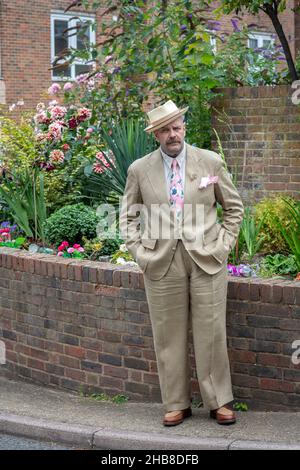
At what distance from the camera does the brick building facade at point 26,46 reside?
2359 cm

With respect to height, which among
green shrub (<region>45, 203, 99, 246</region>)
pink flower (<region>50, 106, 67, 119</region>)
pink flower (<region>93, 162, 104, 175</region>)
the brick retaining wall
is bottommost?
the brick retaining wall

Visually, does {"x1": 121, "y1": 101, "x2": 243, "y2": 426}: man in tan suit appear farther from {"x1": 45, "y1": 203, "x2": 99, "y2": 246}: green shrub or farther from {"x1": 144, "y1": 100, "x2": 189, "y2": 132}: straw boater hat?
{"x1": 45, "y1": 203, "x2": 99, "y2": 246}: green shrub

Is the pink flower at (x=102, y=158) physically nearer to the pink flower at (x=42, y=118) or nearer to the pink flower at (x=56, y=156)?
the pink flower at (x=56, y=156)

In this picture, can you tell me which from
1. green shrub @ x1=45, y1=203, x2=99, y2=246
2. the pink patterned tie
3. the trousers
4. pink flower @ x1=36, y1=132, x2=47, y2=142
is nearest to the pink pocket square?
the pink patterned tie

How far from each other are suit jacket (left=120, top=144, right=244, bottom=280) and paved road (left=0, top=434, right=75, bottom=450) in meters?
1.28

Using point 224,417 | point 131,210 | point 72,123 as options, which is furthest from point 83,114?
point 224,417

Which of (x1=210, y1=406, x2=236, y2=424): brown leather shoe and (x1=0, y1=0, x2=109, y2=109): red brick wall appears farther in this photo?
(x1=0, y1=0, x2=109, y2=109): red brick wall

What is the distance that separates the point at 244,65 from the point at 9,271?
393 cm

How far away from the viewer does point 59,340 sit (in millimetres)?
7391

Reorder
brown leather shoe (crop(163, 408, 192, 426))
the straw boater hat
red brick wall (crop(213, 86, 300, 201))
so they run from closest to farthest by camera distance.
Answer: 1. the straw boater hat
2. brown leather shoe (crop(163, 408, 192, 426))
3. red brick wall (crop(213, 86, 300, 201))

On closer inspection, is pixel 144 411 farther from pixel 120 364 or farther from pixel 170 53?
pixel 170 53

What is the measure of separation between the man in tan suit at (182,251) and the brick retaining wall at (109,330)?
0.32 m

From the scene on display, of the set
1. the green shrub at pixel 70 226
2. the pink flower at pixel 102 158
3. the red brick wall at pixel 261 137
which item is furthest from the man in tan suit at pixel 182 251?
the red brick wall at pixel 261 137

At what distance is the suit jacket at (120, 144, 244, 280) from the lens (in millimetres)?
5895
